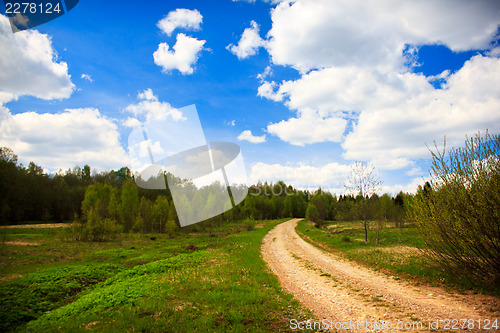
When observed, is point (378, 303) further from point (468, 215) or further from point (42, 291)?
point (42, 291)

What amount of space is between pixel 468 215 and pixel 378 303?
4.93 metres

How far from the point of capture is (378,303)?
26.0ft

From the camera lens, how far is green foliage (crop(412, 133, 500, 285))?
8234mm

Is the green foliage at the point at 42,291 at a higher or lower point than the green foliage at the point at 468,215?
lower

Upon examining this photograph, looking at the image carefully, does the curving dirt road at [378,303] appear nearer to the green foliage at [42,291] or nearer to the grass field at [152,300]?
the grass field at [152,300]

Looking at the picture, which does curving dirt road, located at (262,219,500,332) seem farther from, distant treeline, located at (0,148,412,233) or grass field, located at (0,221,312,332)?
distant treeline, located at (0,148,412,233)

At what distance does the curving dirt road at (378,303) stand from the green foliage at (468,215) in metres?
1.59

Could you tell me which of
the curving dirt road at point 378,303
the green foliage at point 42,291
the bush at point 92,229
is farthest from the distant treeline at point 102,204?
the curving dirt road at point 378,303

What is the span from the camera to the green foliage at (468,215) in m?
8.23

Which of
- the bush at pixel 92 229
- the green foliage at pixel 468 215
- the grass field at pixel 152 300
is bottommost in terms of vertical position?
the bush at pixel 92 229

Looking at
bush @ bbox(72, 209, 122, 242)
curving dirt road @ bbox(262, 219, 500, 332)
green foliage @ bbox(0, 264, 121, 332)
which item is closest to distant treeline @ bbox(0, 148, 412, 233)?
bush @ bbox(72, 209, 122, 242)

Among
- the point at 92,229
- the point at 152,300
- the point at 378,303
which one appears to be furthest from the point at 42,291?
the point at 92,229

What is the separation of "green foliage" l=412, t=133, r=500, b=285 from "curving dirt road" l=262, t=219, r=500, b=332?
1.59 m

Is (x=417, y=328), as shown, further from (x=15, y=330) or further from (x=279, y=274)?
(x=15, y=330)
